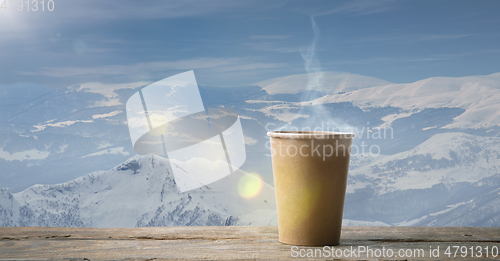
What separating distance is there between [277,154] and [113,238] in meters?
0.81

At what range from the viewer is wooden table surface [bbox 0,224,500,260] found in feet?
3.99

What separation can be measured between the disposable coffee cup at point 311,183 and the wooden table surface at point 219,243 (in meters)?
0.06

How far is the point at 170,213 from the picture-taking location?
286 inches

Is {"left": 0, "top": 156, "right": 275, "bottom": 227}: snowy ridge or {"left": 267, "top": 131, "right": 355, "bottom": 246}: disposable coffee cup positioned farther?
{"left": 0, "top": 156, "right": 275, "bottom": 227}: snowy ridge

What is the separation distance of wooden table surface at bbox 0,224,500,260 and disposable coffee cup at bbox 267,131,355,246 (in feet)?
0.21

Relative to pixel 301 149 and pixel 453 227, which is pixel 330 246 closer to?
pixel 301 149

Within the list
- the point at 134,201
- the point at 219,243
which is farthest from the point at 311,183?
the point at 134,201

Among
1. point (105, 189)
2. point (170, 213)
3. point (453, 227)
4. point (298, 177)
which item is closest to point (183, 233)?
point (298, 177)

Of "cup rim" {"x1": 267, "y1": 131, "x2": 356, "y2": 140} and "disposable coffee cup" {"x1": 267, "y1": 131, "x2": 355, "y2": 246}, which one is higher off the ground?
"cup rim" {"x1": 267, "y1": 131, "x2": 356, "y2": 140}

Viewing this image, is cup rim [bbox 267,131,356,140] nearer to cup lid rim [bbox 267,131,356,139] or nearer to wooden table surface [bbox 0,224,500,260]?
cup lid rim [bbox 267,131,356,139]

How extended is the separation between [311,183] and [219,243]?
449 mm

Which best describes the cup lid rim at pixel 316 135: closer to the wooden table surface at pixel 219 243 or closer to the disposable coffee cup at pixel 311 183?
the disposable coffee cup at pixel 311 183

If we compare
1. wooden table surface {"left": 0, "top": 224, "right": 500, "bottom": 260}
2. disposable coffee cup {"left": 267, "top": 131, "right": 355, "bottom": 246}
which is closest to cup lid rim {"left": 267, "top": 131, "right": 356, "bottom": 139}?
disposable coffee cup {"left": 267, "top": 131, "right": 355, "bottom": 246}

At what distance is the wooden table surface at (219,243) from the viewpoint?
3.99ft
